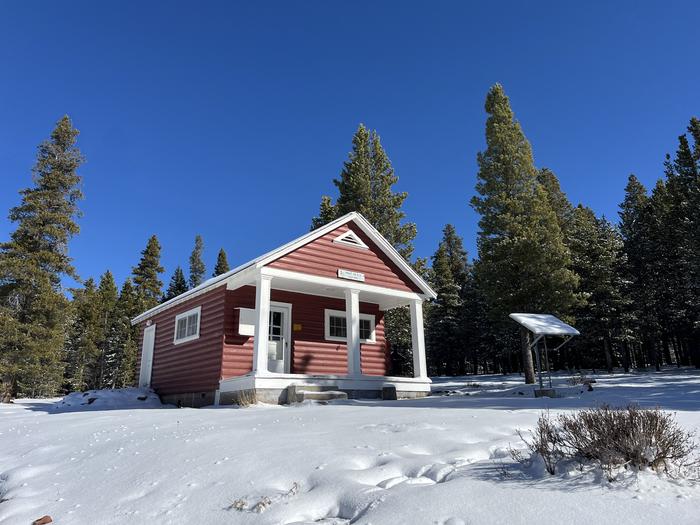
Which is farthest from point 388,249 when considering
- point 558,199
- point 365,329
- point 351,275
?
point 558,199

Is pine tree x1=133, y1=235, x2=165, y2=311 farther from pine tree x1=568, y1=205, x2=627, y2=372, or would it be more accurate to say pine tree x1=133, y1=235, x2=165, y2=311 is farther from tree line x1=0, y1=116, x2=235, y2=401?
pine tree x1=568, y1=205, x2=627, y2=372

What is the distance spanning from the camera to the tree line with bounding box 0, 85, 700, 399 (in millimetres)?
23500

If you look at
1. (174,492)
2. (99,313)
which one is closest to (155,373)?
(174,492)

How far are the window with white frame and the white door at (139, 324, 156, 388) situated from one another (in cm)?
724

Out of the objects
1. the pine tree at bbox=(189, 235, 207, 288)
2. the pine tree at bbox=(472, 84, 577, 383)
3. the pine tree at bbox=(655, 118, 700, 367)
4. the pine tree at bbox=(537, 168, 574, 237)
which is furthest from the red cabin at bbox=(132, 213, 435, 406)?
the pine tree at bbox=(189, 235, 207, 288)

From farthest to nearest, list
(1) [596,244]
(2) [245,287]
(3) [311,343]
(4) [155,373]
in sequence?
(1) [596,244] → (4) [155,373] → (3) [311,343] → (2) [245,287]

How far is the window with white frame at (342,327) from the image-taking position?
16766mm

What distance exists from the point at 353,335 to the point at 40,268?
69.0 ft

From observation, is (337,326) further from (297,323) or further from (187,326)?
(187,326)

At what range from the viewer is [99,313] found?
47938 millimetres

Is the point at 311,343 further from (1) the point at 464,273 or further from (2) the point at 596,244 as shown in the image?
(1) the point at 464,273

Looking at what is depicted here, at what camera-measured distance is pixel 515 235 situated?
76.0 ft

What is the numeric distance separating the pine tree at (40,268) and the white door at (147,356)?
953 cm

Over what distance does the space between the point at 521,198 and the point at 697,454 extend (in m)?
20.8
